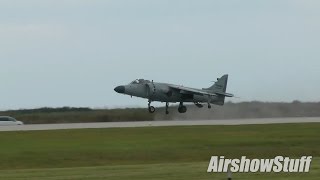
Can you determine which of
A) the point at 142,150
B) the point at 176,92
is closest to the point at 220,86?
the point at 176,92

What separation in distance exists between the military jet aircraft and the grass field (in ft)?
63.7

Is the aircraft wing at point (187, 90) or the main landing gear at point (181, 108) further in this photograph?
the aircraft wing at point (187, 90)

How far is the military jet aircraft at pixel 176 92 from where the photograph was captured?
67.8m

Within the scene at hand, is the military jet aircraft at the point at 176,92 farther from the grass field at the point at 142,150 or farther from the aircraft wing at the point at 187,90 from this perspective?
the grass field at the point at 142,150

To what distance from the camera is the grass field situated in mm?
Answer: 22875

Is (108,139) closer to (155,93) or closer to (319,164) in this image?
(319,164)

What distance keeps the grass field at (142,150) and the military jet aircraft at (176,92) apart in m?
19.4

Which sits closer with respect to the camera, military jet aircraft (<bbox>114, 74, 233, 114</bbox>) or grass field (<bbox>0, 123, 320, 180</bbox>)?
grass field (<bbox>0, 123, 320, 180</bbox>)

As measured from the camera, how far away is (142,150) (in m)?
34.3

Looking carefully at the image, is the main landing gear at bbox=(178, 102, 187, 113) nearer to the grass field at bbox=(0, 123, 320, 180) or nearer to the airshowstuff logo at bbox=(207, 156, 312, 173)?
the grass field at bbox=(0, 123, 320, 180)

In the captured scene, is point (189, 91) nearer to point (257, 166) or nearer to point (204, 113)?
point (204, 113)

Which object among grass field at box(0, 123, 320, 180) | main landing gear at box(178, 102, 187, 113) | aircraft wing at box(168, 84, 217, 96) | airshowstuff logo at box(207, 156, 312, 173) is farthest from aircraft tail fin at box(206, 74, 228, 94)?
airshowstuff logo at box(207, 156, 312, 173)

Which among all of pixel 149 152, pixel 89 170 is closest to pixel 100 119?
pixel 149 152

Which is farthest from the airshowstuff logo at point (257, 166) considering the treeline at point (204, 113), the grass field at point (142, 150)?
the treeline at point (204, 113)
